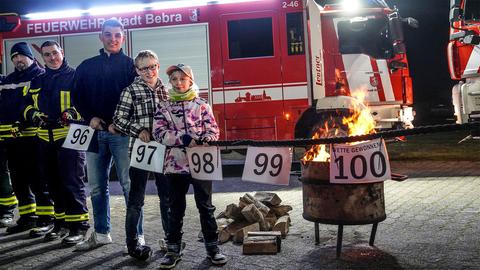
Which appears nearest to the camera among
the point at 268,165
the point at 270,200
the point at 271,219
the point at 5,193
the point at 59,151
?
the point at 268,165

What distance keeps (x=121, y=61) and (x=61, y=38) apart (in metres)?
5.77

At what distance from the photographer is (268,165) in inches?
161

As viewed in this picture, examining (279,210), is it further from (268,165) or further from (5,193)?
(5,193)

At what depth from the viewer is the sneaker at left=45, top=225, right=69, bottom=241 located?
17.7 ft

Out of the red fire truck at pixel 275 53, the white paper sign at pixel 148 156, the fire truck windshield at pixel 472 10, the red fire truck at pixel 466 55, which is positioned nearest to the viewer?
the white paper sign at pixel 148 156

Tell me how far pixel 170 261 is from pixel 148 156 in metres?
0.92

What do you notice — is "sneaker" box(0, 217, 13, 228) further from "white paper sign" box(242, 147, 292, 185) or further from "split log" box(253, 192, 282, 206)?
"white paper sign" box(242, 147, 292, 185)

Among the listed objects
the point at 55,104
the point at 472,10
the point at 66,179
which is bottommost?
the point at 66,179

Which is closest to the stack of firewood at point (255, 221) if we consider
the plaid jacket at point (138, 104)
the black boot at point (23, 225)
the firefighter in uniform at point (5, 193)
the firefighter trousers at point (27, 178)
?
the plaid jacket at point (138, 104)

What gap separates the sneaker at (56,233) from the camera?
5.40m

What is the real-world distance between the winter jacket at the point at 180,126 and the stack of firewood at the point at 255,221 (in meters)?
1.06

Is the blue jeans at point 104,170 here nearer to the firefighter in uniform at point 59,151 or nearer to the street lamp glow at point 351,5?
the firefighter in uniform at point 59,151

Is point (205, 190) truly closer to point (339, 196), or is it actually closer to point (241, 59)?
point (339, 196)

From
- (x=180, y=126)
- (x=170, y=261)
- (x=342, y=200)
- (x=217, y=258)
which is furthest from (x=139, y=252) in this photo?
(x=342, y=200)
